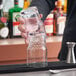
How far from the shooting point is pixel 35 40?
1.02 meters

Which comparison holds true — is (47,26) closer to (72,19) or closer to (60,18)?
(60,18)

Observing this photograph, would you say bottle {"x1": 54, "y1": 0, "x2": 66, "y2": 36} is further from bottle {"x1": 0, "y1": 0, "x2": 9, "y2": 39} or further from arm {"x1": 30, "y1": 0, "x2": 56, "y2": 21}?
arm {"x1": 30, "y1": 0, "x2": 56, "y2": 21}

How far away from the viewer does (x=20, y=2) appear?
2.24 m

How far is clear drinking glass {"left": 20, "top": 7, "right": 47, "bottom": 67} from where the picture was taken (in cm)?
102

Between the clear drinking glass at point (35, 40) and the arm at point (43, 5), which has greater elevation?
the arm at point (43, 5)

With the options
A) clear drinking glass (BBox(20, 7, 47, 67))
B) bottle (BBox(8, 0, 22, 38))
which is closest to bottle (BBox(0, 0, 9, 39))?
bottle (BBox(8, 0, 22, 38))

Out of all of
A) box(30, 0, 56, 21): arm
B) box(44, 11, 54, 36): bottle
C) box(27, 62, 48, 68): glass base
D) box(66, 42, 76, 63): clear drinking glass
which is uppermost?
box(30, 0, 56, 21): arm

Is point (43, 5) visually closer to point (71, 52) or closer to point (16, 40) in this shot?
point (71, 52)

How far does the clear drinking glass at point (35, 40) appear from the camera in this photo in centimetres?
102

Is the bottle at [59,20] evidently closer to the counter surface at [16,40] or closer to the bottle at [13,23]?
the counter surface at [16,40]

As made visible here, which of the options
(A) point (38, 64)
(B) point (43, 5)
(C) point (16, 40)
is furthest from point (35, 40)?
(C) point (16, 40)

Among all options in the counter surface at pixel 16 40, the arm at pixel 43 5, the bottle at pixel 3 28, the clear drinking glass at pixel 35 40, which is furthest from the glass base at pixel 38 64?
the bottle at pixel 3 28

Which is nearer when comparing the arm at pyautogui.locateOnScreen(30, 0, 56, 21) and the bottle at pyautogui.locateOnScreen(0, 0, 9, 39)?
the arm at pyautogui.locateOnScreen(30, 0, 56, 21)

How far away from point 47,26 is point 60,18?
0.13 metres
